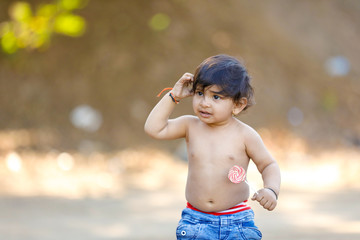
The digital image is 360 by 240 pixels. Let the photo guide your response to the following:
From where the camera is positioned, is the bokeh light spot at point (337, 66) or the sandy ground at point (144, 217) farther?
the bokeh light spot at point (337, 66)

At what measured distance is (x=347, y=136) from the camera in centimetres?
845

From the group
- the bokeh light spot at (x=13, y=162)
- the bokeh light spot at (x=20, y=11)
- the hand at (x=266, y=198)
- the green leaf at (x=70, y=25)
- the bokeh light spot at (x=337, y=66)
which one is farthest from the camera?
the bokeh light spot at (x=337, y=66)

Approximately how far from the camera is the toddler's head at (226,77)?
7.97 feet

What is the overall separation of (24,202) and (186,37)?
425 cm

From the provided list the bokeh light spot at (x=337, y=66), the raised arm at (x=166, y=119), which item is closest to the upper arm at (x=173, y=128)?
the raised arm at (x=166, y=119)

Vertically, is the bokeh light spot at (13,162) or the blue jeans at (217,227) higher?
the bokeh light spot at (13,162)

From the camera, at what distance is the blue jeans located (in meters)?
2.40

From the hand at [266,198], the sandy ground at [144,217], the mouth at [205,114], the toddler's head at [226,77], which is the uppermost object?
the sandy ground at [144,217]

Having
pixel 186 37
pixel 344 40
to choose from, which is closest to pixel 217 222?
pixel 186 37

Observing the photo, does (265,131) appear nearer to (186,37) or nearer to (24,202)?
(186,37)

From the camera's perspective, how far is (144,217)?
A: 5660 millimetres

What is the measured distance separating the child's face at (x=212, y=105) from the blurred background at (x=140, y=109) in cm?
278

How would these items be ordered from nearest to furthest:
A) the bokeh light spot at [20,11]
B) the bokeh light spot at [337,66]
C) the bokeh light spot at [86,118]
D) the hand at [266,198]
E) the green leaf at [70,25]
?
the hand at [266,198] → the bokeh light spot at [86,118] → the bokeh light spot at [20,11] → the green leaf at [70,25] → the bokeh light spot at [337,66]

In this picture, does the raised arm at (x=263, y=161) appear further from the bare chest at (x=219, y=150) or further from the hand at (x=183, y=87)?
the hand at (x=183, y=87)
